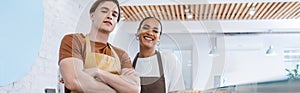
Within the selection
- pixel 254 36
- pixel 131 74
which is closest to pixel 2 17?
pixel 131 74

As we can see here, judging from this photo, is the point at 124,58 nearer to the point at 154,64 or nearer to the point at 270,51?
the point at 154,64

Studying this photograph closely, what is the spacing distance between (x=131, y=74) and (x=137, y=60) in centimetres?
7

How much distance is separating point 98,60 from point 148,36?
180mm

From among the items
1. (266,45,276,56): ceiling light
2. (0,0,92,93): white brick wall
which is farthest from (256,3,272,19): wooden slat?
(0,0,92,93): white brick wall

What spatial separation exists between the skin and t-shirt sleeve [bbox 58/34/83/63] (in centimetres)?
19

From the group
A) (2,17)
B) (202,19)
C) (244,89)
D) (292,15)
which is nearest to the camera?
(244,89)

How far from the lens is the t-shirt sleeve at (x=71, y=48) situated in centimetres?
97

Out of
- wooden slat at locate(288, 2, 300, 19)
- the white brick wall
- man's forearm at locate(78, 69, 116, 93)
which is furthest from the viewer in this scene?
wooden slat at locate(288, 2, 300, 19)

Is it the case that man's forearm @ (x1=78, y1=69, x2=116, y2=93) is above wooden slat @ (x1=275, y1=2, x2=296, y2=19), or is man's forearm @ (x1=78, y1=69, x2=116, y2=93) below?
below

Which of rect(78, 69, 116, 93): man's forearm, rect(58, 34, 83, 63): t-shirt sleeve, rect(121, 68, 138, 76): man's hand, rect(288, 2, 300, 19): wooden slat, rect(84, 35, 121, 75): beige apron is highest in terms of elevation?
rect(288, 2, 300, 19): wooden slat

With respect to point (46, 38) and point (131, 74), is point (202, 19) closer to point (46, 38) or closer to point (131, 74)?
point (131, 74)

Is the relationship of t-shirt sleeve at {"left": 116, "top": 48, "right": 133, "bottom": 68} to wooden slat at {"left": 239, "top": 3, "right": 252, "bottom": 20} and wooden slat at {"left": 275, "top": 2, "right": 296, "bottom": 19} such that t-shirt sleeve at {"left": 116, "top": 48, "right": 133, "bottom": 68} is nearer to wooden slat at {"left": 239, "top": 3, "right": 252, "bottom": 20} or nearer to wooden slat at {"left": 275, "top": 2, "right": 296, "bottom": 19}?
wooden slat at {"left": 239, "top": 3, "right": 252, "bottom": 20}

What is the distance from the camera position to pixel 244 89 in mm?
913

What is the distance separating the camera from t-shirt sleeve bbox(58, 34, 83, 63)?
0.97 metres
